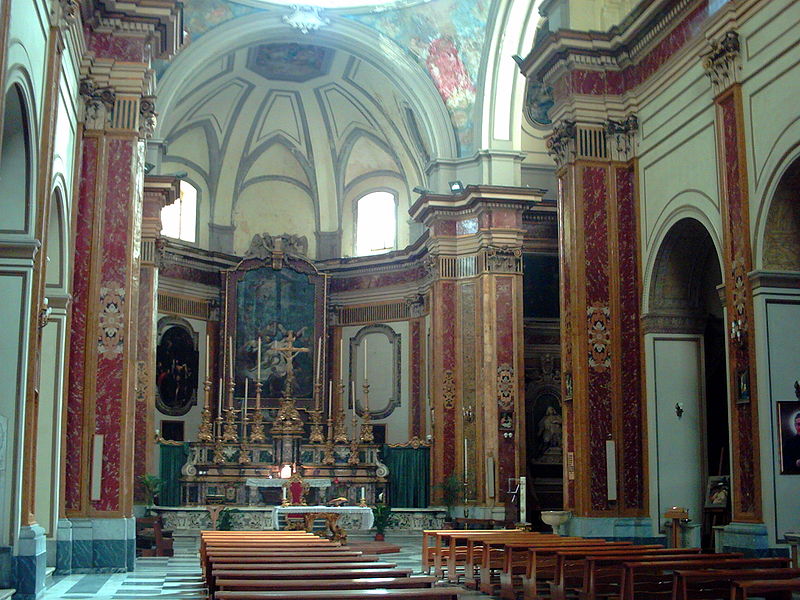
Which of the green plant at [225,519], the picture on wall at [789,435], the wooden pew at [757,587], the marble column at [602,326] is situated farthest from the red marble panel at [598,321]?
the wooden pew at [757,587]

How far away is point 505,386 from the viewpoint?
76.2 feet

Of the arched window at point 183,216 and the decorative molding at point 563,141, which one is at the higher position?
the arched window at point 183,216

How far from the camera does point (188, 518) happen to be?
72.1ft

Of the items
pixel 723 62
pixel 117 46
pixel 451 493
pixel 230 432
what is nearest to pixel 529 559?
pixel 723 62

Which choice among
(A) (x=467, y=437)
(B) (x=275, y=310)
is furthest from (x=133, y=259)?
(B) (x=275, y=310)

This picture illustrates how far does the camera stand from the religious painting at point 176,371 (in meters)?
27.8

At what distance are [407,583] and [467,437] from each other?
1639cm

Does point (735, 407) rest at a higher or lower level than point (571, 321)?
lower

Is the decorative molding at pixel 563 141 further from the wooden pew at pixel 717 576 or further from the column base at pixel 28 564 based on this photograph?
the column base at pixel 28 564

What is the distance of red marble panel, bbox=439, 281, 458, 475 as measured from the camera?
78.6 ft

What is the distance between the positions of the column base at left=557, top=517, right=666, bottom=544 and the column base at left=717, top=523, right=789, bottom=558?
249cm

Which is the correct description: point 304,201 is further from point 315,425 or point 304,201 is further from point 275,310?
point 315,425

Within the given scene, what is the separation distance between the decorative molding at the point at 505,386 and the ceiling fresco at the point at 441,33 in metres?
5.40

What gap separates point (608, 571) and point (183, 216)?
22001 mm
